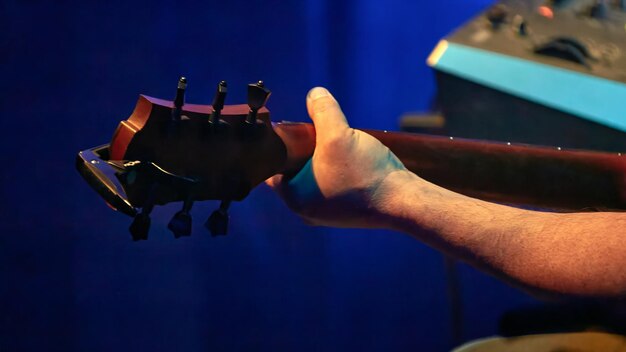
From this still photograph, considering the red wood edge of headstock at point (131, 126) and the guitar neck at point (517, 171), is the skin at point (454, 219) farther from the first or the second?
the red wood edge of headstock at point (131, 126)

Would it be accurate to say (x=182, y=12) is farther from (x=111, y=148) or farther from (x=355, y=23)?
(x=111, y=148)

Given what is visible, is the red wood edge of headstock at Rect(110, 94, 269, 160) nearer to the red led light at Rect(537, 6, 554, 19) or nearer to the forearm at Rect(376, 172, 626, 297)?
the forearm at Rect(376, 172, 626, 297)

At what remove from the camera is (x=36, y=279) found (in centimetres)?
93

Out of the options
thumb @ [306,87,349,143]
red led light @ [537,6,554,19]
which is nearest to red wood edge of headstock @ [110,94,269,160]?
thumb @ [306,87,349,143]

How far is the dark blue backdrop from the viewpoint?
916 mm

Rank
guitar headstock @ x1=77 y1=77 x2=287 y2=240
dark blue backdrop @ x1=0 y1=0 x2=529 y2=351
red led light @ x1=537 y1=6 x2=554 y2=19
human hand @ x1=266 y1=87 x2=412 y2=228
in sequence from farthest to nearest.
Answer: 1. red led light @ x1=537 y1=6 x2=554 y2=19
2. dark blue backdrop @ x1=0 y1=0 x2=529 y2=351
3. human hand @ x1=266 y1=87 x2=412 y2=228
4. guitar headstock @ x1=77 y1=77 x2=287 y2=240

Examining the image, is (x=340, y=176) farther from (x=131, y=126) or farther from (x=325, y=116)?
(x=131, y=126)

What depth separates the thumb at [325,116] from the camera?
0.64 meters

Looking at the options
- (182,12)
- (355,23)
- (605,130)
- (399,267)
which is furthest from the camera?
(399,267)

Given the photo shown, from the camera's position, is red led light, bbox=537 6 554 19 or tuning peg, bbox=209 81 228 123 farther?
red led light, bbox=537 6 554 19

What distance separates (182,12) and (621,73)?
698mm

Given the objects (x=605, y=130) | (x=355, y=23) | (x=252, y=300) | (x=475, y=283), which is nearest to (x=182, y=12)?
(x=355, y=23)

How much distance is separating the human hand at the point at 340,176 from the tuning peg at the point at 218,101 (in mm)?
134

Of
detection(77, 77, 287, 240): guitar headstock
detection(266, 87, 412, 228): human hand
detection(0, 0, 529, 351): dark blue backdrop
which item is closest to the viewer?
detection(77, 77, 287, 240): guitar headstock
